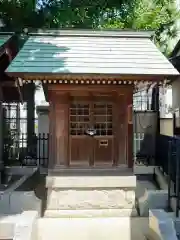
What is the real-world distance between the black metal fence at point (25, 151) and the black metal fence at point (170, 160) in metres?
4.18

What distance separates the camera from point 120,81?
9.55m

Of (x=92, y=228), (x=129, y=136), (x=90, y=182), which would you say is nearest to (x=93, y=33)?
(x=129, y=136)

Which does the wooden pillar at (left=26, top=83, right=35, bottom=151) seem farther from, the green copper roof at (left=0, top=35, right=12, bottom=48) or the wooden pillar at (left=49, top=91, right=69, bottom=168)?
the wooden pillar at (left=49, top=91, right=69, bottom=168)

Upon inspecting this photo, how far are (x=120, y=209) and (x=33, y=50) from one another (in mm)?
4884

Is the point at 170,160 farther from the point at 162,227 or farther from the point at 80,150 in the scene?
the point at 80,150

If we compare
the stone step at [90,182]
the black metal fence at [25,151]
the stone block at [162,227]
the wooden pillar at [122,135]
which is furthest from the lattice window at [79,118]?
the black metal fence at [25,151]

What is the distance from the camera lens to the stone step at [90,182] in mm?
9570

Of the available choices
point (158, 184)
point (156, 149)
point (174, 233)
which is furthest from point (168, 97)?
point (174, 233)

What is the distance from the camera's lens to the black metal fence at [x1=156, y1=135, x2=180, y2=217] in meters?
8.16

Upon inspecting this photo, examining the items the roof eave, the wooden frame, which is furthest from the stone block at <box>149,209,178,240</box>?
the roof eave

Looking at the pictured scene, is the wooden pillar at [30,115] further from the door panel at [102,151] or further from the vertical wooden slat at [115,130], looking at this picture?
the vertical wooden slat at [115,130]

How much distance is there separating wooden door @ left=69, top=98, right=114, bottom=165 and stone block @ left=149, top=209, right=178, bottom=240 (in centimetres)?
263

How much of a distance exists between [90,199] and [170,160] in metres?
2.38

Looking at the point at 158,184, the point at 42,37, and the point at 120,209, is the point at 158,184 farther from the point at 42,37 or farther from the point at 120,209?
the point at 42,37
